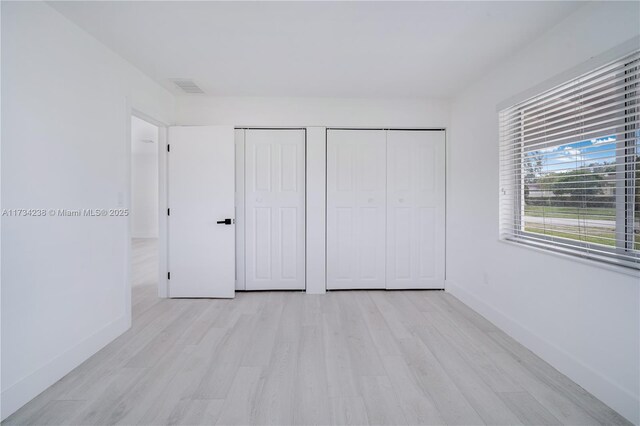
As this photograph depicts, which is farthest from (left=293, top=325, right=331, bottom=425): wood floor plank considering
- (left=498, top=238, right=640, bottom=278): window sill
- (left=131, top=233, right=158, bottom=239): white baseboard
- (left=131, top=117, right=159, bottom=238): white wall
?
(left=131, top=117, right=159, bottom=238): white wall

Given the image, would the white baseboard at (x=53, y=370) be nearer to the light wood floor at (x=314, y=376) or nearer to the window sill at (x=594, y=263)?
the light wood floor at (x=314, y=376)

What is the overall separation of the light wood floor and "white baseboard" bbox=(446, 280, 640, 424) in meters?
0.05

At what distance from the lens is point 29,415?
1552 millimetres

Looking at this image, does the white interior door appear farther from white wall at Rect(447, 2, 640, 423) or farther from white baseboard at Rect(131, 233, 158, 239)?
white baseboard at Rect(131, 233, 158, 239)

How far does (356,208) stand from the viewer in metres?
3.59

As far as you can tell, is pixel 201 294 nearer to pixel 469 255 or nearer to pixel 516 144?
pixel 469 255

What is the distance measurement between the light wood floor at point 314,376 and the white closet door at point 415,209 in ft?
2.68

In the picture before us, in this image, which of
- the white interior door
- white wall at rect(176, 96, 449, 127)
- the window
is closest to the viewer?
the window

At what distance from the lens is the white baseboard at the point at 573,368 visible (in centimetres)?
153

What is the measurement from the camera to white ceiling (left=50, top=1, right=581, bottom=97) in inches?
72.2

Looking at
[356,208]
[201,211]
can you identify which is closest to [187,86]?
[201,211]

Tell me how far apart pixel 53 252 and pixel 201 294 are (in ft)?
5.59

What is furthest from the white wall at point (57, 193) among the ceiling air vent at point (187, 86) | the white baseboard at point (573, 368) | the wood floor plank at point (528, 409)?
the white baseboard at point (573, 368)

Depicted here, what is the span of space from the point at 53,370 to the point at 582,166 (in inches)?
148
